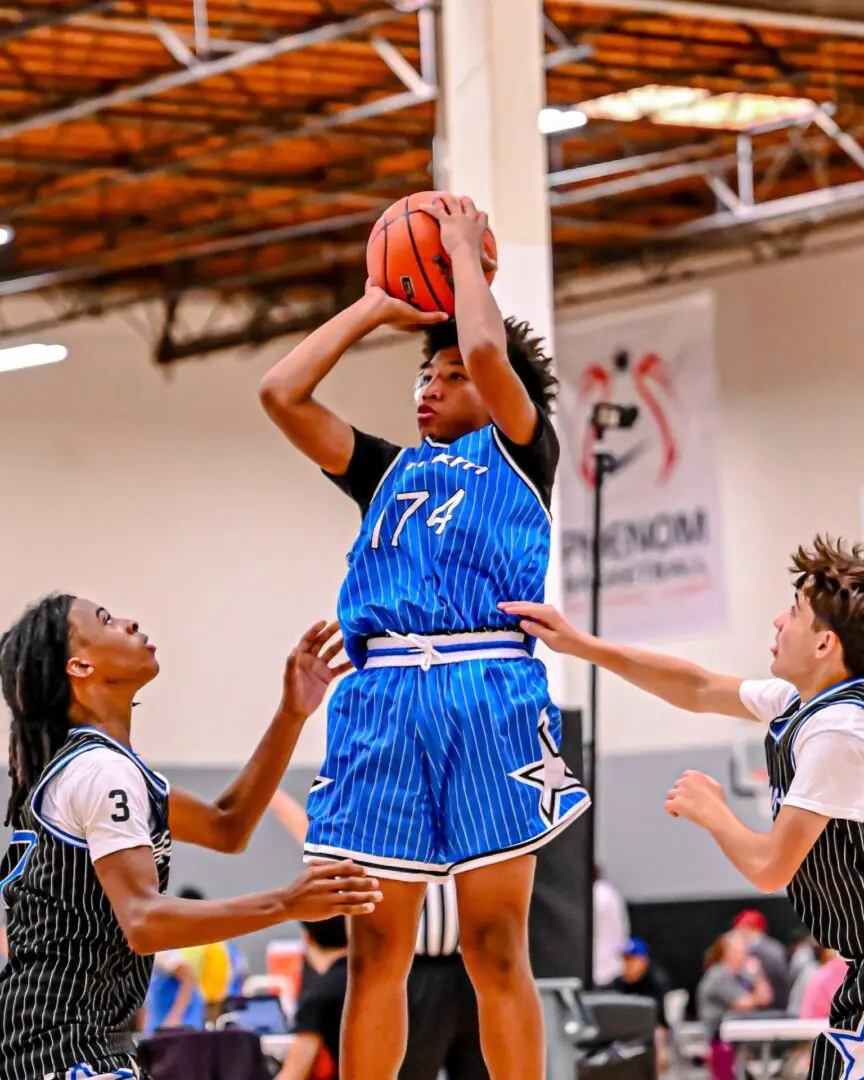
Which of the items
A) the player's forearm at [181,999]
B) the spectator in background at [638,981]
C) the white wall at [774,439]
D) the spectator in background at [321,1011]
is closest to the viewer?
the spectator in background at [321,1011]

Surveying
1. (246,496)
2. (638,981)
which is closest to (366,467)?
(638,981)

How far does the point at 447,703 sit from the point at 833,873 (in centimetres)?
88

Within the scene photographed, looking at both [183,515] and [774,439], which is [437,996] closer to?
[774,439]

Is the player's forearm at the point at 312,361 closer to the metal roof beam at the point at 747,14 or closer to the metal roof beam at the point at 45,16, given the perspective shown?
the metal roof beam at the point at 747,14

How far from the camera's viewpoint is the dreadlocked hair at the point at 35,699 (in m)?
3.57

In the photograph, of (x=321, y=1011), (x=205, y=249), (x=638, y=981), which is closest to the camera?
(x=321, y=1011)

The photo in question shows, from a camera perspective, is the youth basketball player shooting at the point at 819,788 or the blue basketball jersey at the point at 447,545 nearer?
the youth basketball player shooting at the point at 819,788

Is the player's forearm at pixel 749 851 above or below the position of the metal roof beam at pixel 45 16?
below

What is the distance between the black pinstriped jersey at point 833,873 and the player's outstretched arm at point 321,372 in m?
1.20

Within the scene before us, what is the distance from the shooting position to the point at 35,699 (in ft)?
11.8

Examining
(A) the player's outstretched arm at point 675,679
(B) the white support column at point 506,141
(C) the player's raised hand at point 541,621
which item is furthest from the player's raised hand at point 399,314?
(B) the white support column at point 506,141

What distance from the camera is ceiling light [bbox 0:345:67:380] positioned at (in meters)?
17.2

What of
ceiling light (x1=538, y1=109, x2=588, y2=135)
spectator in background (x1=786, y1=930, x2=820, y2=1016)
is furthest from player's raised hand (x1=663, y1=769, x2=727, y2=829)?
ceiling light (x1=538, y1=109, x2=588, y2=135)

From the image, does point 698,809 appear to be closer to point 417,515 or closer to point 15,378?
point 417,515
